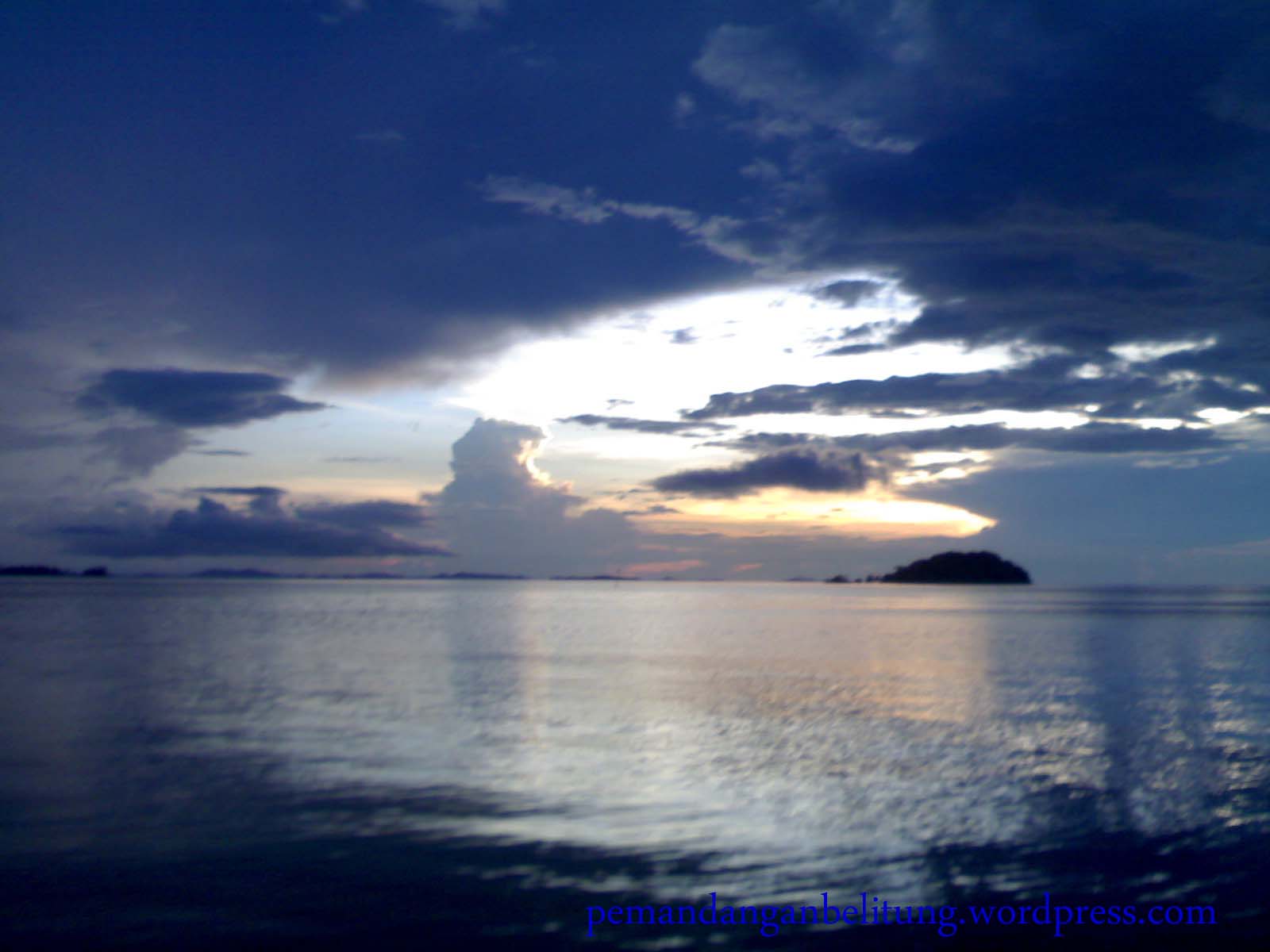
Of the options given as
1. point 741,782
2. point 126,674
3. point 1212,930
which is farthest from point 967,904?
point 126,674

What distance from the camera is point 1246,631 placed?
57.8 meters

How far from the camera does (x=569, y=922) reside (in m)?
9.42

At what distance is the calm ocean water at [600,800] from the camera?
9.70 metres

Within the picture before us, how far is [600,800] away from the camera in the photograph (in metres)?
14.4

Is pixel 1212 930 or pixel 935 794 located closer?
pixel 1212 930

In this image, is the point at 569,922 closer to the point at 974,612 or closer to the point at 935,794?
the point at 935,794

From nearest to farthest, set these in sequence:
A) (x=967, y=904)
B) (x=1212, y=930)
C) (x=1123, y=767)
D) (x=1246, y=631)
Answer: (x=1212, y=930) → (x=967, y=904) → (x=1123, y=767) → (x=1246, y=631)

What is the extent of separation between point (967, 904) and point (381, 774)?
1003 centimetres

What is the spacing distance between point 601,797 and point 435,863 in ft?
12.7

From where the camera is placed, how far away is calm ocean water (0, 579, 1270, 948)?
382 inches

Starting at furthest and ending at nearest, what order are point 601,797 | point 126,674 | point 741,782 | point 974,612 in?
1. point 974,612
2. point 126,674
3. point 741,782
4. point 601,797

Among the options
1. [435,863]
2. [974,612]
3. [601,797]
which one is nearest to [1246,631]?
[974,612]

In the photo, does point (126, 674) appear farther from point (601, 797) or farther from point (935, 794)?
point (935, 794)

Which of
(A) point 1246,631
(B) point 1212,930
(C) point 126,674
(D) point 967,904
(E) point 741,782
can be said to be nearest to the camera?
(B) point 1212,930
